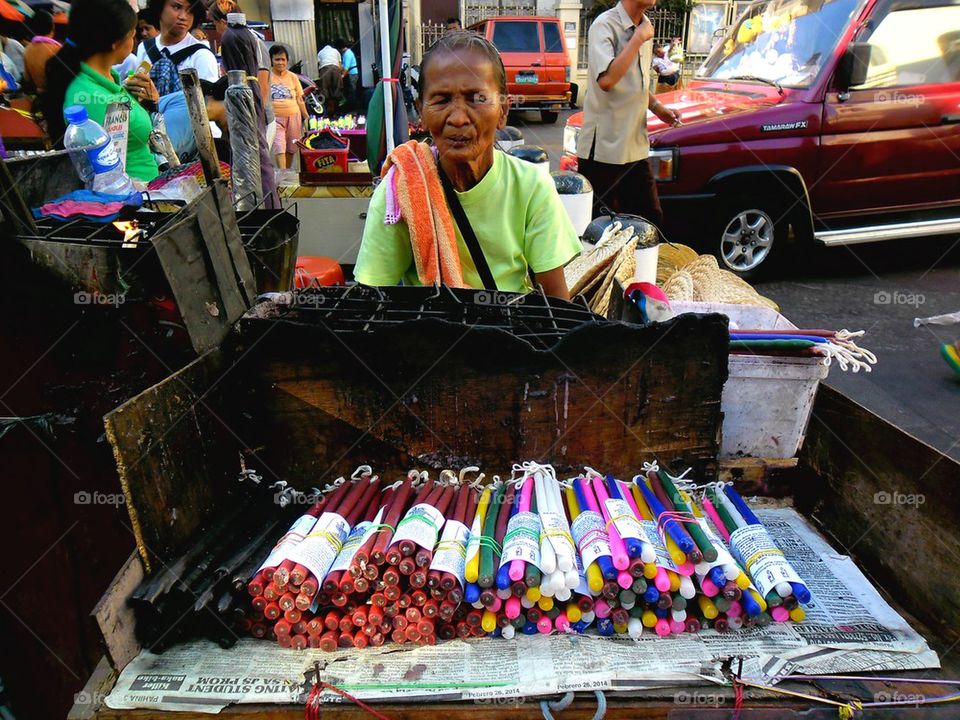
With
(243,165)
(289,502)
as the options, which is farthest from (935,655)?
(243,165)

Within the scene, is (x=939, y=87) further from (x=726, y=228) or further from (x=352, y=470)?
(x=352, y=470)

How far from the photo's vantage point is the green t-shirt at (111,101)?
3412mm

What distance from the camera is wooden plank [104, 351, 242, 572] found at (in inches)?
58.4

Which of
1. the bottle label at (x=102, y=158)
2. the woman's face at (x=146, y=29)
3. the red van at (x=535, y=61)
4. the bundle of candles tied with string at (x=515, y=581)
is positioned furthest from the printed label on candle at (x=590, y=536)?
the red van at (x=535, y=61)

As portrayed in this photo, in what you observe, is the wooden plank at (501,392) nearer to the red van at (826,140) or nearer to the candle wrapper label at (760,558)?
the candle wrapper label at (760,558)

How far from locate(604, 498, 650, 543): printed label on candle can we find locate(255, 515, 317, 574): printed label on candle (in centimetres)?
80

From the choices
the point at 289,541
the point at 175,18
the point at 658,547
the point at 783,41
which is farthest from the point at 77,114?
the point at 783,41

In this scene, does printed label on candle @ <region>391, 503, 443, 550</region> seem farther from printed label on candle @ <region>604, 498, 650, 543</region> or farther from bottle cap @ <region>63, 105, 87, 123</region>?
bottle cap @ <region>63, 105, 87, 123</region>

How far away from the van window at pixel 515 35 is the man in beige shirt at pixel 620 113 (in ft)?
43.2

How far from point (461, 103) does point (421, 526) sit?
4.13 feet

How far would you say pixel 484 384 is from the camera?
190cm

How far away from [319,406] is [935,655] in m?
1.73

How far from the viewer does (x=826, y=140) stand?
18.7ft

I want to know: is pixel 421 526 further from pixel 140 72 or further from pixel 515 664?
pixel 140 72
